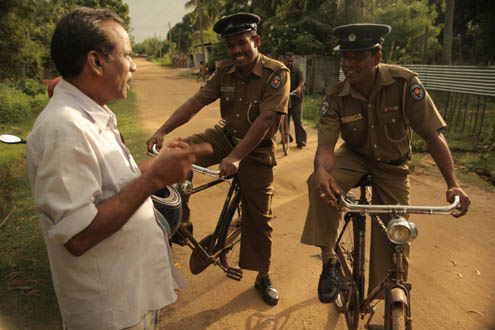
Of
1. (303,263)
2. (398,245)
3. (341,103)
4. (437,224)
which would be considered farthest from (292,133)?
(398,245)

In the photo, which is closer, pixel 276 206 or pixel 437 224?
pixel 437 224

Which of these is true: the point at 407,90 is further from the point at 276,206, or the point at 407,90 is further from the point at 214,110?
the point at 214,110

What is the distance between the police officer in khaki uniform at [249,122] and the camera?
2.71 m

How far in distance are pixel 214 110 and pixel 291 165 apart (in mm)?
6651

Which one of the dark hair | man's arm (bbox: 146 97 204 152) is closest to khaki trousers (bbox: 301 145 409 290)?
man's arm (bbox: 146 97 204 152)

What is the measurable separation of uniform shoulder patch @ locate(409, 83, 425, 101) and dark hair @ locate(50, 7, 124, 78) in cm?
202

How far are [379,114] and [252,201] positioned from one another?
1.23 m

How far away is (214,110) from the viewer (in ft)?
41.5

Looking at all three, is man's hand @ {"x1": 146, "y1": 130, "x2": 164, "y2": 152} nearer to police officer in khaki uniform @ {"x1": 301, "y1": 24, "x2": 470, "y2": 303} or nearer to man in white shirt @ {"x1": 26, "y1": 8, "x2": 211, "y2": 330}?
police officer in khaki uniform @ {"x1": 301, "y1": 24, "x2": 470, "y2": 303}

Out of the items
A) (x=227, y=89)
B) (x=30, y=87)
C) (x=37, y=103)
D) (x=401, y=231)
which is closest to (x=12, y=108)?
(x=37, y=103)

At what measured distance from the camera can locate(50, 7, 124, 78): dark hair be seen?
1.22 m

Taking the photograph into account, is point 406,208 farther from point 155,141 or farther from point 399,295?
point 155,141

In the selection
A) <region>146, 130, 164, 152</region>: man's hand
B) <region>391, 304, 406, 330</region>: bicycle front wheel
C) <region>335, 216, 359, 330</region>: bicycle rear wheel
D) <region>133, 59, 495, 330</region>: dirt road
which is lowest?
<region>133, 59, 495, 330</region>: dirt road

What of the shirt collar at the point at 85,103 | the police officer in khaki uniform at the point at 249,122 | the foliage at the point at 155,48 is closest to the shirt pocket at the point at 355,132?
the police officer in khaki uniform at the point at 249,122
